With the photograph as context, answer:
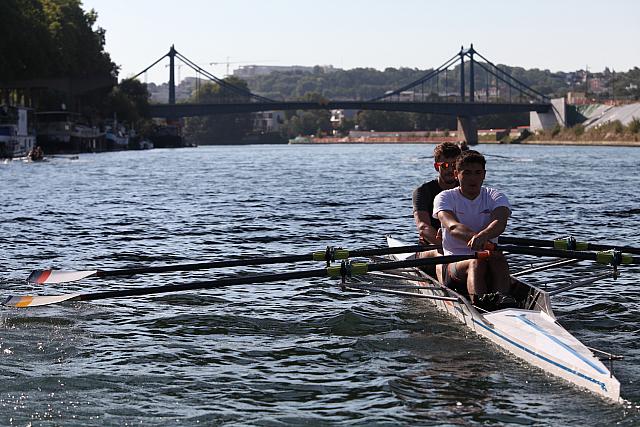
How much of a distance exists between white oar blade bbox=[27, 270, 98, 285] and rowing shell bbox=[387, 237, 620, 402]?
463cm

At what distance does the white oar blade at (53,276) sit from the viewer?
43.3ft

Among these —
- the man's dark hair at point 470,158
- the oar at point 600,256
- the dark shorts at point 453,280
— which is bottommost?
the dark shorts at point 453,280

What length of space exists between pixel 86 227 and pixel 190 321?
12625mm

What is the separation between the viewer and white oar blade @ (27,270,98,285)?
1321cm

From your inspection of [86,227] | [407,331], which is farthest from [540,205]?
[407,331]

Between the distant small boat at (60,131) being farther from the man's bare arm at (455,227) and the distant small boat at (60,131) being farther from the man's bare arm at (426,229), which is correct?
the man's bare arm at (455,227)

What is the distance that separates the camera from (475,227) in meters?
11.0

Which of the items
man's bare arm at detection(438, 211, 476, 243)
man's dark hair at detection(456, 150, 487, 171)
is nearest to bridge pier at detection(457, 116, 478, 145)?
man's bare arm at detection(438, 211, 476, 243)

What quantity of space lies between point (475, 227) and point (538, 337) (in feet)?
6.32

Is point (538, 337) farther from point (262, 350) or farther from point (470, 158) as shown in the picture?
point (262, 350)

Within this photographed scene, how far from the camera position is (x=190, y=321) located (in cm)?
1222

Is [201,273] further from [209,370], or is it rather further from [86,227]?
[86,227]

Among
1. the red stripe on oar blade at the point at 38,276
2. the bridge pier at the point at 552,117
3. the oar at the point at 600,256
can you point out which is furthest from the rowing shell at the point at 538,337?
the bridge pier at the point at 552,117

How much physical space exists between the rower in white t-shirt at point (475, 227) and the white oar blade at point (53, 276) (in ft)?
16.0
